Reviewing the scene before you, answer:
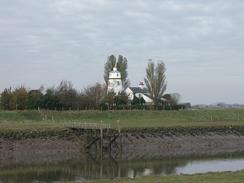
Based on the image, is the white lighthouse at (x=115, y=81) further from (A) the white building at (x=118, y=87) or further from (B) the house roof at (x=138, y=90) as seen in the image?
(B) the house roof at (x=138, y=90)

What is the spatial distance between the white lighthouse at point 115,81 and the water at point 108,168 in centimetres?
8630

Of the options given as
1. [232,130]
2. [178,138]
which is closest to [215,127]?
[232,130]

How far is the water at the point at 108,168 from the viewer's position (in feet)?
121

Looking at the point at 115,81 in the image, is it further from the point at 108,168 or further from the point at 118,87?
the point at 108,168

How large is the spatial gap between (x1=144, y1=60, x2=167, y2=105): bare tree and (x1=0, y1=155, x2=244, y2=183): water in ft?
234

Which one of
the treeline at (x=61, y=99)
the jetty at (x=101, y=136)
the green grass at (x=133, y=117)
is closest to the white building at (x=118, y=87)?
the treeline at (x=61, y=99)

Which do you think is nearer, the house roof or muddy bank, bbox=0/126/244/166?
muddy bank, bbox=0/126/244/166

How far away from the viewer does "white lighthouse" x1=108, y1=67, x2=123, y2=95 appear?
5371 inches

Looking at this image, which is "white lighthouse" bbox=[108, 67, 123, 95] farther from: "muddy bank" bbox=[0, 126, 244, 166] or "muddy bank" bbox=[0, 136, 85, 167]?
"muddy bank" bbox=[0, 136, 85, 167]

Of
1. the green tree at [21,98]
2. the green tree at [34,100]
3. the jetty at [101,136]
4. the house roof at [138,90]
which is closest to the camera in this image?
the jetty at [101,136]

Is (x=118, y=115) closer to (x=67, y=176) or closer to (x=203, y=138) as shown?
(x=203, y=138)

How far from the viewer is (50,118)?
8119cm

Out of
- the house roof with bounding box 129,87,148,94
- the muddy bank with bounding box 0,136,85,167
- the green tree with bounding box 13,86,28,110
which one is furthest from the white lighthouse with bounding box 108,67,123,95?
the muddy bank with bounding box 0,136,85,167

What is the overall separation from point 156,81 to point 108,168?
80799mm
